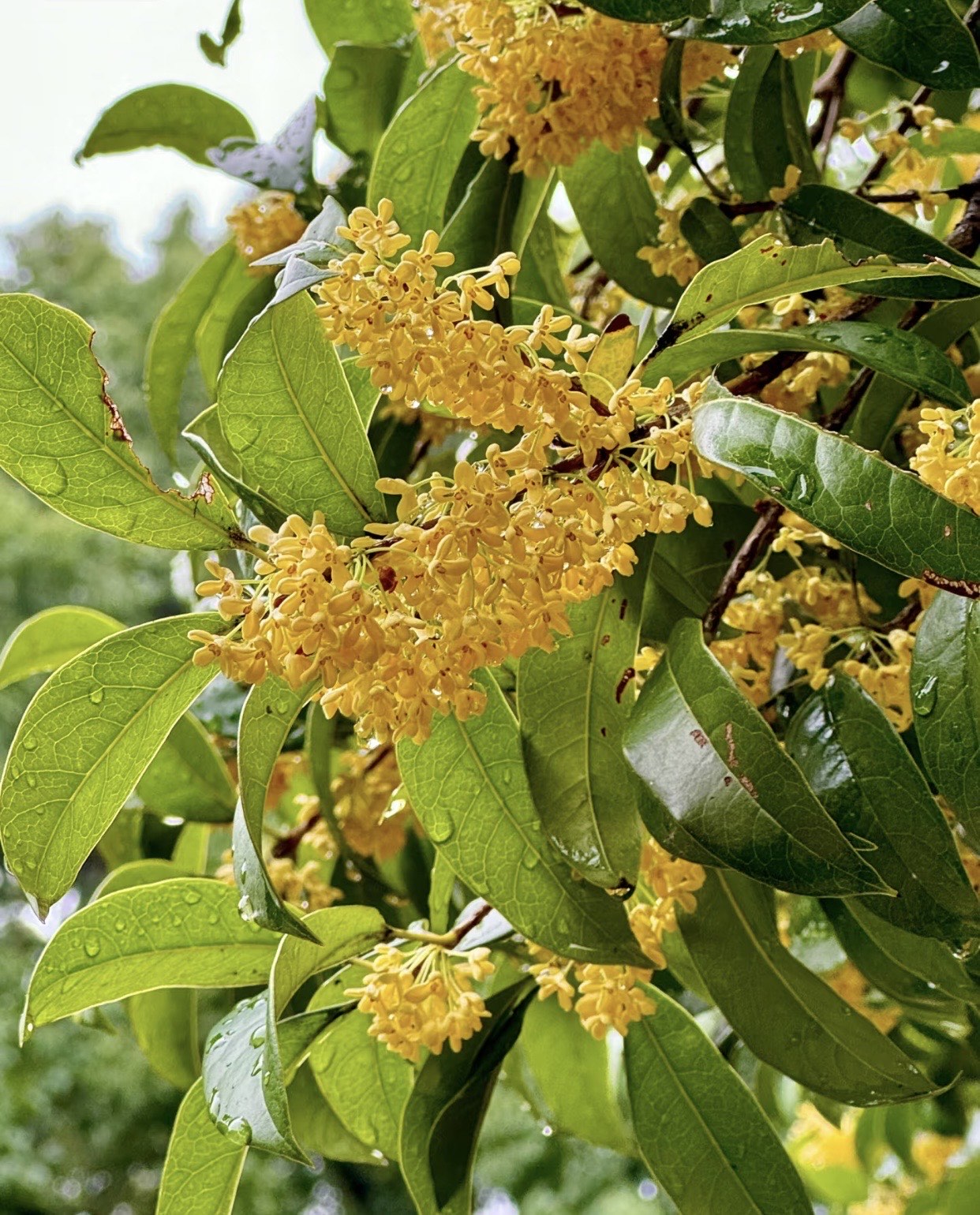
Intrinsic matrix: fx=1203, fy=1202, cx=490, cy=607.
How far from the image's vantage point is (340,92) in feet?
3.19

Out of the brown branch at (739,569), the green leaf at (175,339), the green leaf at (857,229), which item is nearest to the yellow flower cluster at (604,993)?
the brown branch at (739,569)

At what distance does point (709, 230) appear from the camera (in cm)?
78

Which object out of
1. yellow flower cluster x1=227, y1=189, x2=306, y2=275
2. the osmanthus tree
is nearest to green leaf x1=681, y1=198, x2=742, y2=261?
the osmanthus tree

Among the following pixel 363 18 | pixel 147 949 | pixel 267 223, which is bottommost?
pixel 147 949

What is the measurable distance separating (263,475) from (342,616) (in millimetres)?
129

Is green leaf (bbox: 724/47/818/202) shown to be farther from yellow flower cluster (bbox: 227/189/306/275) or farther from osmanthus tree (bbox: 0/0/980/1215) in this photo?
yellow flower cluster (bbox: 227/189/306/275)

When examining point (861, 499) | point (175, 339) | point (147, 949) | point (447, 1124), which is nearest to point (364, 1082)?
point (447, 1124)

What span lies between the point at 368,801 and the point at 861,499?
1.93 ft

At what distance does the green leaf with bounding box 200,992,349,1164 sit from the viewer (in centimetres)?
56

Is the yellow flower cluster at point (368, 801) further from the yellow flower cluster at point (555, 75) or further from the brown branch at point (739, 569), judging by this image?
the yellow flower cluster at point (555, 75)

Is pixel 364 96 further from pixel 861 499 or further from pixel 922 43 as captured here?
pixel 861 499

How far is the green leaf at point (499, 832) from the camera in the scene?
0.67 m

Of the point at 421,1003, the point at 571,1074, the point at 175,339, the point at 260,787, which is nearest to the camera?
the point at 260,787

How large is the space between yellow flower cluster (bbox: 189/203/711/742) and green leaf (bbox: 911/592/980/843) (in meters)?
0.15
